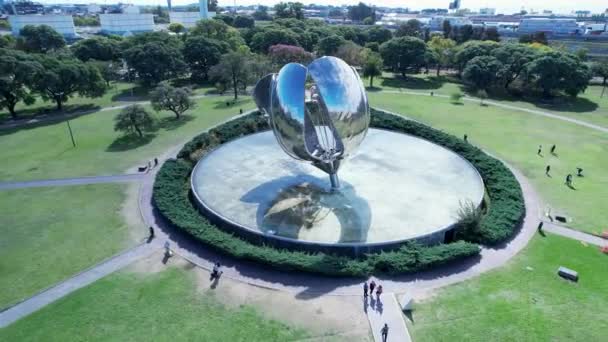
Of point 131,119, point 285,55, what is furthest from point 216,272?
point 285,55

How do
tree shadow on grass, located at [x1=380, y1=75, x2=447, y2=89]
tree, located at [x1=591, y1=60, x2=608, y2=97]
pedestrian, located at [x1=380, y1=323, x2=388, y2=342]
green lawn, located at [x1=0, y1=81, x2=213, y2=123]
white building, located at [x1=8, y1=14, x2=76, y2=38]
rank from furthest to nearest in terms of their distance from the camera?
white building, located at [x1=8, y1=14, x2=76, y2=38], tree shadow on grass, located at [x1=380, y1=75, x2=447, y2=89], tree, located at [x1=591, y1=60, x2=608, y2=97], green lawn, located at [x1=0, y1=81, x2=213, y2=123], pedestrian, located at [x1=380, y1=323, x2=388, y2=342]

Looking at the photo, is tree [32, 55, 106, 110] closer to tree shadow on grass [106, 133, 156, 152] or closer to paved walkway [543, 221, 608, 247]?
tree shadow on grass [106, 133, 156, 152]

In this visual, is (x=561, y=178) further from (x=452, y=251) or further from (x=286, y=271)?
(x=286, y=271)


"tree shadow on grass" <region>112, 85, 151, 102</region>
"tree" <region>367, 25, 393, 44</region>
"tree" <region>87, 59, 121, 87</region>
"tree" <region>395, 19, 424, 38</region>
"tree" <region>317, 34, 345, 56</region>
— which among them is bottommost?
"tree shadow on grass" <region>112, 85, 151, 102</region>

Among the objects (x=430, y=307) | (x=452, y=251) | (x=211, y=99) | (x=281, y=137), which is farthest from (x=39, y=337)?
(x=211, y=99)

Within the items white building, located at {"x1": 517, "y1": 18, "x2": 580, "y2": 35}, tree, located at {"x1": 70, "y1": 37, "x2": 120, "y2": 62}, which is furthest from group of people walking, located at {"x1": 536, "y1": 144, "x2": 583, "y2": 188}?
white building, located at {"x1": 517, "y1": 18, "x2": 580, "y2": 35}

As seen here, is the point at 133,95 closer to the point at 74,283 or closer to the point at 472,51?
the point at 74,283
